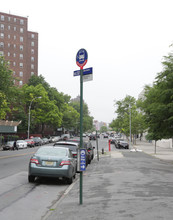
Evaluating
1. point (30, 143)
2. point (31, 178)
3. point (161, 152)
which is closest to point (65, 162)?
point (31, 178)

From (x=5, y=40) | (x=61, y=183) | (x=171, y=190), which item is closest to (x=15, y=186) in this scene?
(x=61, y=183)

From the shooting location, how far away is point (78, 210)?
252 inches

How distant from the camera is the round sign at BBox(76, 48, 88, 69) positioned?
7.39 meters

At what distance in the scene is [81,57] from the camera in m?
7.45

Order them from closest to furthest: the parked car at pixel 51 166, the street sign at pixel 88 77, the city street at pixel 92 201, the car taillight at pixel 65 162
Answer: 1. the city street at pixel 92 201
2. the street sign at pixel 88 77
3. the parked car at pixel 51 166
4. the car taillight at pixel 65 162

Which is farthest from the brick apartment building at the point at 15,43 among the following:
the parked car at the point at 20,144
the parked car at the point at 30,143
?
the parked car at the point at 20,144

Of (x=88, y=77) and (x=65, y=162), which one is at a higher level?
(x=88, y=77)

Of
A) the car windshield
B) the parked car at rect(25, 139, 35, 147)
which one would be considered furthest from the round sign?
the parked car at rect(25, 139, 35, 147)

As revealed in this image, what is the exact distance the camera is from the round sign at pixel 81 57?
24.2ft

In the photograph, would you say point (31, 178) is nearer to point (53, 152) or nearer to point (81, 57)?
point (53, 152)

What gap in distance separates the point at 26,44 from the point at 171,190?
78.9 m

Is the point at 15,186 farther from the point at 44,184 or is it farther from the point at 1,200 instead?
the point at 1,200

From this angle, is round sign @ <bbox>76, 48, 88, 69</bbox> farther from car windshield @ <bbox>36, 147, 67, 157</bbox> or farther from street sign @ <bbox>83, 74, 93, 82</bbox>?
car windshield @ <bbox>36, 147, 67, 157</bbox>

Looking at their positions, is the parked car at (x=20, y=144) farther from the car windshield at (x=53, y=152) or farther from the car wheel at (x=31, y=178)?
the car windshield at (x=53, y=152)
